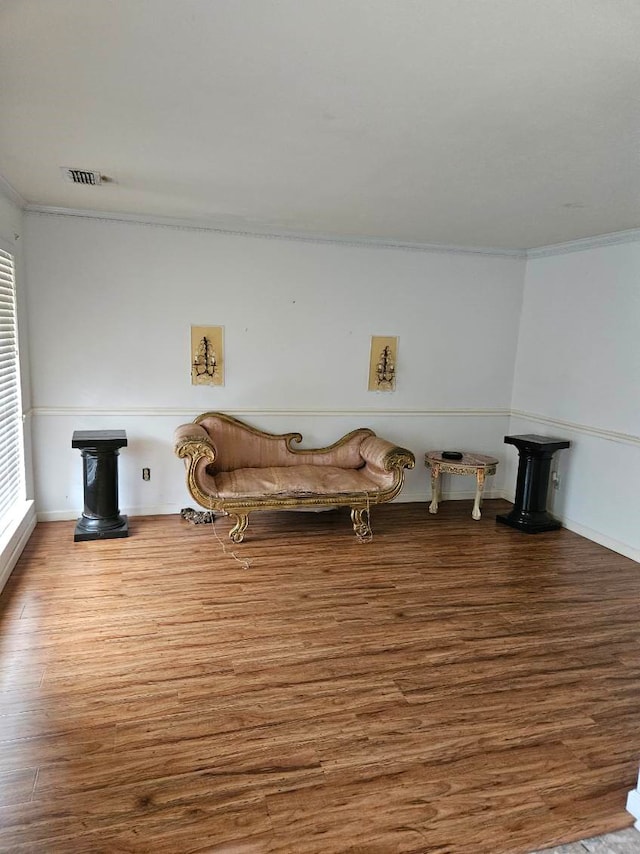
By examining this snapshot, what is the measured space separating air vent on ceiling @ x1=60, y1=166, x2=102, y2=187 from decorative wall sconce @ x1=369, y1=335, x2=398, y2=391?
273 cm

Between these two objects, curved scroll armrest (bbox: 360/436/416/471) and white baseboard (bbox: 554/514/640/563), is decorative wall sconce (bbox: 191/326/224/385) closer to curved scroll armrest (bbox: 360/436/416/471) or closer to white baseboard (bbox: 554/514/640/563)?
curved scroll armrest (bbox: 360/436/416/471)

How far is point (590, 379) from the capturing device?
15.8 feet

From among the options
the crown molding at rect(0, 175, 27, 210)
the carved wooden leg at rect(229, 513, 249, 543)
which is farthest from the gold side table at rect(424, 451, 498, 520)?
the crown molding at rect(0, 175, 27, 210)

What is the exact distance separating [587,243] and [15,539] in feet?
16.7

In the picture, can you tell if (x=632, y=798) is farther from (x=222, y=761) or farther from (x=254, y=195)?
(x=254, y=195)

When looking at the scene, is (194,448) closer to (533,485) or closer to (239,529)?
(239,529)

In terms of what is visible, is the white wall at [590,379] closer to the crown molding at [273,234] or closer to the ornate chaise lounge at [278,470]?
the crown molding at [273,234]

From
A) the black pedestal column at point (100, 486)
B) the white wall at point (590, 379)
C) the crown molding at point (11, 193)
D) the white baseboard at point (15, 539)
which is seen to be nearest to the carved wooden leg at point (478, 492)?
the white wall at point (590, 379)

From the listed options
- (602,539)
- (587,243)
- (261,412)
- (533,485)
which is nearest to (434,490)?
(533,485)

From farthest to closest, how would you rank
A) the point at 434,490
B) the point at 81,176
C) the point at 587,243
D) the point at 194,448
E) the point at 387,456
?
the point at 434,490 → the point at 587,243 → the point at 387,456 → the point at 194,448 → the point at 81,176

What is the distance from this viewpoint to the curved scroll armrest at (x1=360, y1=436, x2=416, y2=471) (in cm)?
459

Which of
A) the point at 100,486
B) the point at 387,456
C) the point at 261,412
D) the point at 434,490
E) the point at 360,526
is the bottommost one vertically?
the point at 360,526

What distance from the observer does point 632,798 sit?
2.00m

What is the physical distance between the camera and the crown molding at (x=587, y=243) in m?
4.34
